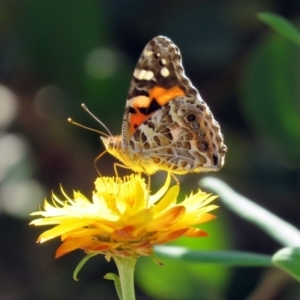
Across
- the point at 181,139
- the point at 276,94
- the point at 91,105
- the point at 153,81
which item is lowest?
the point at 181,139

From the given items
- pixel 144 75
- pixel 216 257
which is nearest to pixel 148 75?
pixel 144 75

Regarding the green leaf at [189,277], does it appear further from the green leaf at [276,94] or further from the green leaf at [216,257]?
the green leaf at [216,257]

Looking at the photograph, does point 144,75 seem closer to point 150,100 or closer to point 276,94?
point 150,100

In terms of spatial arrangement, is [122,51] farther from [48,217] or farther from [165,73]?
[48,217]

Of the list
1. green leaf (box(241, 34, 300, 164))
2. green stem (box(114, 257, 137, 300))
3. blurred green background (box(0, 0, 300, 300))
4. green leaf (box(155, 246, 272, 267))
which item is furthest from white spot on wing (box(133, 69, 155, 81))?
blurred green background (box(0, 0, 300, 300))

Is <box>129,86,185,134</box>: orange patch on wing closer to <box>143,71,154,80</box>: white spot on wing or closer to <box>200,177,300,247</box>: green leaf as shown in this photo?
<box>143,71,154,80</box>: white spot on wing
